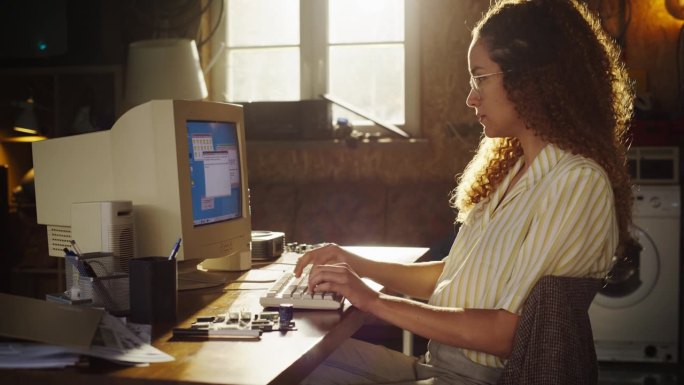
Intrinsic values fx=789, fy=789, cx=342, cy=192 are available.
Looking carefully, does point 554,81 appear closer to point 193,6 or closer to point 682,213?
point 682,213

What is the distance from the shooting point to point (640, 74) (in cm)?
418

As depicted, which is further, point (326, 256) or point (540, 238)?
point (326, 256)

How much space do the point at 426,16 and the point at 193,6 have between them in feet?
4.46

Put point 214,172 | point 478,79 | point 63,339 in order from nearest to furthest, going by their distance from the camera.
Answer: point 63,339
point 478,79
point 214,172

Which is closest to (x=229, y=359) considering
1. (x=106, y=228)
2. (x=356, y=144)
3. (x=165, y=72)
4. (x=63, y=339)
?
(x=63, y=339)

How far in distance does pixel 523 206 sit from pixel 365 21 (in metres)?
3.23

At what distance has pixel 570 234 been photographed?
4.33 ft

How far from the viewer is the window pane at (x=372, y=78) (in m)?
4.48

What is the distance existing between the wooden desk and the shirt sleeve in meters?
0.32

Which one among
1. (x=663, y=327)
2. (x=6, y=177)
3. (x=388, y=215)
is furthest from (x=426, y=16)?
(x=6, y=177)

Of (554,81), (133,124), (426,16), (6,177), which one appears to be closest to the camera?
(554,81)

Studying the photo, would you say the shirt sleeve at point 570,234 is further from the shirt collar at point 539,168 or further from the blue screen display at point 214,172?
the blue screen display at point 214,172

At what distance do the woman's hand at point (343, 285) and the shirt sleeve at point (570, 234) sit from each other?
0.77ft

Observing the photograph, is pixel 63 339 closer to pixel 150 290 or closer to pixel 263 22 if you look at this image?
pixel 150 290
